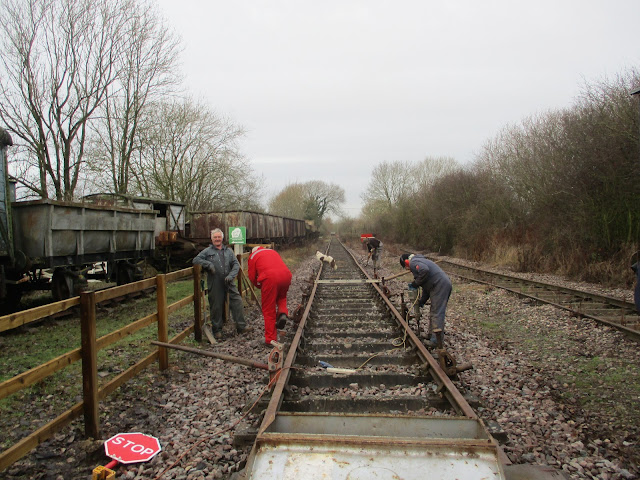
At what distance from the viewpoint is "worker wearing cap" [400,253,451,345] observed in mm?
5501

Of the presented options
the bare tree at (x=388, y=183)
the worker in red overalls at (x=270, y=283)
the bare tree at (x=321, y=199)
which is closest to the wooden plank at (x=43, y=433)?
the worker in red overalls at (x=270, y=283)

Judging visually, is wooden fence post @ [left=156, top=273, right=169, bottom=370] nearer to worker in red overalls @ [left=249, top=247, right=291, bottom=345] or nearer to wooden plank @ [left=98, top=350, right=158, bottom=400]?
wooden plank @ [left=98, top=350, right=158, bottom=400]

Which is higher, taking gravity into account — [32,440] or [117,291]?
[117,291]

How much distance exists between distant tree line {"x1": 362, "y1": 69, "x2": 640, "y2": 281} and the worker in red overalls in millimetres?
9573

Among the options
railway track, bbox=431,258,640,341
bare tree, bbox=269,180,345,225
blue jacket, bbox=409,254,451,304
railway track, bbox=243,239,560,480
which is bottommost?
railway track, bbox=431,258,640,341

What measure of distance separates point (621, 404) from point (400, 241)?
31516 mm

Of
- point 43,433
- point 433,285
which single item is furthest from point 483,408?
point 43,433

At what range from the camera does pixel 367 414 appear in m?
2.93

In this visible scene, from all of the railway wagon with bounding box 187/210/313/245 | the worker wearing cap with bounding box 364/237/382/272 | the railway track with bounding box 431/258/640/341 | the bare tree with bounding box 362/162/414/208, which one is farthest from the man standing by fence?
the bare tree with bounding box 362/162/414/208

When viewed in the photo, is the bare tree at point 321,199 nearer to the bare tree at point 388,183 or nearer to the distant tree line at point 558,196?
the bare tree at point 388,183

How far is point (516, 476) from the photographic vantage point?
234 cm

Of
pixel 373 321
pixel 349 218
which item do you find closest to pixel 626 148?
pixel 373 321

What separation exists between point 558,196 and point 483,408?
13359mm

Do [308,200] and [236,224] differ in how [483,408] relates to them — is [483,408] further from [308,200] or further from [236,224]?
[308,200]
